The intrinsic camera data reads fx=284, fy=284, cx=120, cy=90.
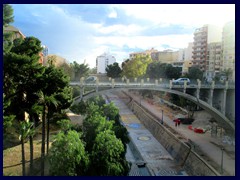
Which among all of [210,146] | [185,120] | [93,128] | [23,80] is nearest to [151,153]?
[210,146]

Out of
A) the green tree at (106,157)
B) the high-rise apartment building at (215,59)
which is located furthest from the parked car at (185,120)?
the green tree at (106,157)

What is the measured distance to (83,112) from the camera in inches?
555

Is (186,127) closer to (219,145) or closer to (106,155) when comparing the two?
(219,145)

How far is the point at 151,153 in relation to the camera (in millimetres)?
13797

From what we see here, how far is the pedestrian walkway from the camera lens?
11617mm

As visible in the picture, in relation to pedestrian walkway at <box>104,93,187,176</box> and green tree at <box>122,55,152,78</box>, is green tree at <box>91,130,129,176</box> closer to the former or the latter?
pedestrian walkway at <box>104,93,187,176</box>

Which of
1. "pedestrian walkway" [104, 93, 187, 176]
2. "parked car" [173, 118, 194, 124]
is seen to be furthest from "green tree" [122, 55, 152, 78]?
"parked car" [173, 118, 194, 124]

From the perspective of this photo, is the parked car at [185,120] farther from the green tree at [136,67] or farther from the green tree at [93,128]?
the green tree at [93,128]

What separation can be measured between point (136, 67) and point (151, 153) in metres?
8.95

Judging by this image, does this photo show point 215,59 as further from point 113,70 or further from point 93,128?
point 93,128

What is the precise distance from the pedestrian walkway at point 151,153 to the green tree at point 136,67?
3.44m

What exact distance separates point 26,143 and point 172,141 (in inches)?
274

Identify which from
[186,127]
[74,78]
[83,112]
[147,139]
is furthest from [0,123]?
[186,127]

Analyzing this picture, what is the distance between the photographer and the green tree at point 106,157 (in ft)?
24.5
